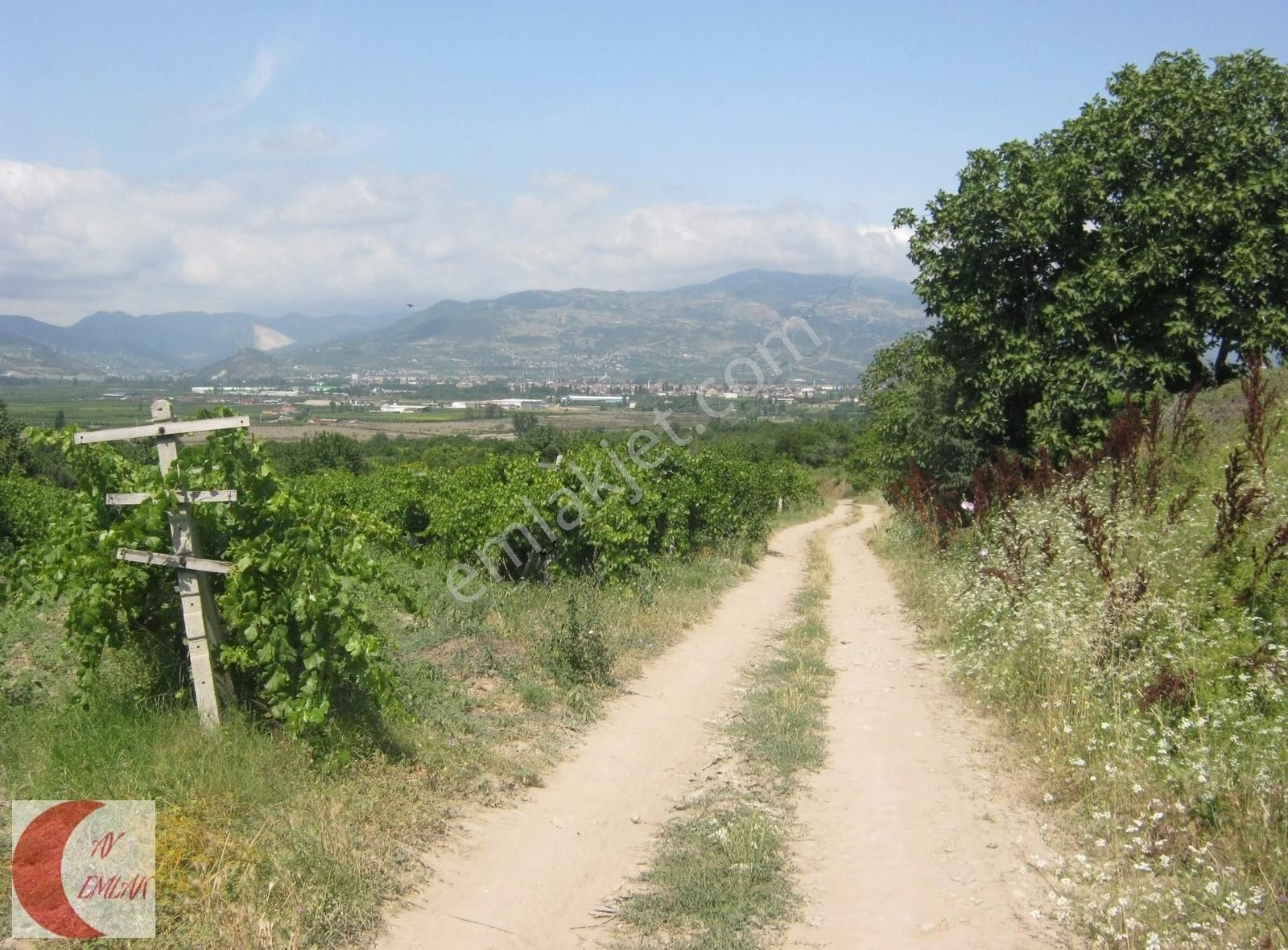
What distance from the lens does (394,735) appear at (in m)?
5.66

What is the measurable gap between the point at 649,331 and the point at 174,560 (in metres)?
78.5

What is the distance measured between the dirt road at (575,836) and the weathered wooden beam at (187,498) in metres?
2.22

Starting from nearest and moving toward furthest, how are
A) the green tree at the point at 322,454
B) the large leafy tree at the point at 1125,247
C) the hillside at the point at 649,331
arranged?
the large leafy tree at the point at 1125,247
the hillside at the point at 649,331
the green tree at the point at 322,454

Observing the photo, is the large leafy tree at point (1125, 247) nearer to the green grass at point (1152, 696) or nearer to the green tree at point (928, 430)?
the green tree at point (928, 430)

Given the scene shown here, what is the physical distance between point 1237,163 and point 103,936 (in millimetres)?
15383

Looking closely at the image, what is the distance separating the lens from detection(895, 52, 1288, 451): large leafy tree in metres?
12.8

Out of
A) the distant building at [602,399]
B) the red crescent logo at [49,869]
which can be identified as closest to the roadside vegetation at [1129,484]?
the red crescent logo at [49,869]

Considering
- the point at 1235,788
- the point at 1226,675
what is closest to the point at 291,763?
the point at 1235,788

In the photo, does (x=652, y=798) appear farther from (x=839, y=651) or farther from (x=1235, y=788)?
(x=839, y=651)

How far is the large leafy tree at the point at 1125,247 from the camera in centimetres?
1275

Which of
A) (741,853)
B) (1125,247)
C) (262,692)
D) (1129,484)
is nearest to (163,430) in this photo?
(262,692)

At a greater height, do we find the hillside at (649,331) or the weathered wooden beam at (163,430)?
the hillside at (649,331)

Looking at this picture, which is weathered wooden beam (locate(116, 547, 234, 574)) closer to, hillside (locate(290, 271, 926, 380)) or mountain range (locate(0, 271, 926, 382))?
mountain range (locate(0, 271, 926, 382))

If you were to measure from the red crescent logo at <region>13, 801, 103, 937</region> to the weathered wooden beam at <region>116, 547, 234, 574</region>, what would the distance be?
1.27 meters
